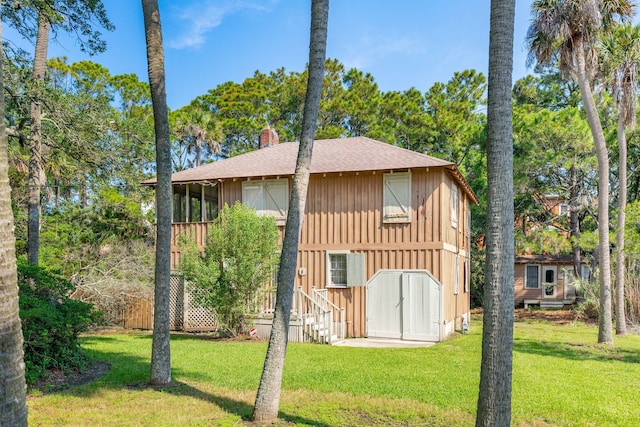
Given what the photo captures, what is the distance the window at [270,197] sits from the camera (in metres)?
16.8

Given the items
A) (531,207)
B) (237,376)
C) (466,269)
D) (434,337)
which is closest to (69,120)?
(237,376)

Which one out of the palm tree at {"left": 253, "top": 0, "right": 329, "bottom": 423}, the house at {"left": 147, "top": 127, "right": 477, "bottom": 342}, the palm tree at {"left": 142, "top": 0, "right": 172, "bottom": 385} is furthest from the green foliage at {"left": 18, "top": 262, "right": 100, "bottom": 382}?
the house at {"left": 147, "top": 127, "right": 477, "bottom": 342}

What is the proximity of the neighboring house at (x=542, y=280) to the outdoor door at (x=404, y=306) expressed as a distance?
54.2 ft

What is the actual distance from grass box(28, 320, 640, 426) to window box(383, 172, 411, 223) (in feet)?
14.3

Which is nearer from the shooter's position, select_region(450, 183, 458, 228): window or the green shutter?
the green shutter

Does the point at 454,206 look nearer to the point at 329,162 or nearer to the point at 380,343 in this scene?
the point at 329,162

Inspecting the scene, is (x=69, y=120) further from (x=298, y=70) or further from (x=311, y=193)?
(x=298, y=70)

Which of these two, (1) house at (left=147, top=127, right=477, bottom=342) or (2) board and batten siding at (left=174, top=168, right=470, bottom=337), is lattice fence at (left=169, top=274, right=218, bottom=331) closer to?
(1) house at (left=147, top=127, right=477, bottom=342)

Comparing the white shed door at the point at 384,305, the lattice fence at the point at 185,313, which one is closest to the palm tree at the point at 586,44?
the white shed door at the point at 384,305

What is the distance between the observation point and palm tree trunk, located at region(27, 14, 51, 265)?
37.1 feet

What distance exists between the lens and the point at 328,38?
6.48 m

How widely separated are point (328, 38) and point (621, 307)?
46.8 ft

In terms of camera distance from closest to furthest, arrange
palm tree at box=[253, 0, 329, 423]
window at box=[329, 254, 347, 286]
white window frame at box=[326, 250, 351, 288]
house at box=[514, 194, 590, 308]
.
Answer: palm tree at box=[253, 0, 329, 423], white window frame at box=[326, 250, 351, 288], window at box=[329, 254, 347, 286], house at box=[514, 194, 590, 308]

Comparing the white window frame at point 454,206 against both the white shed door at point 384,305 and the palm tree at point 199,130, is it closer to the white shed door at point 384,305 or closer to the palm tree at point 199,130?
the white shed door at point 384,305
